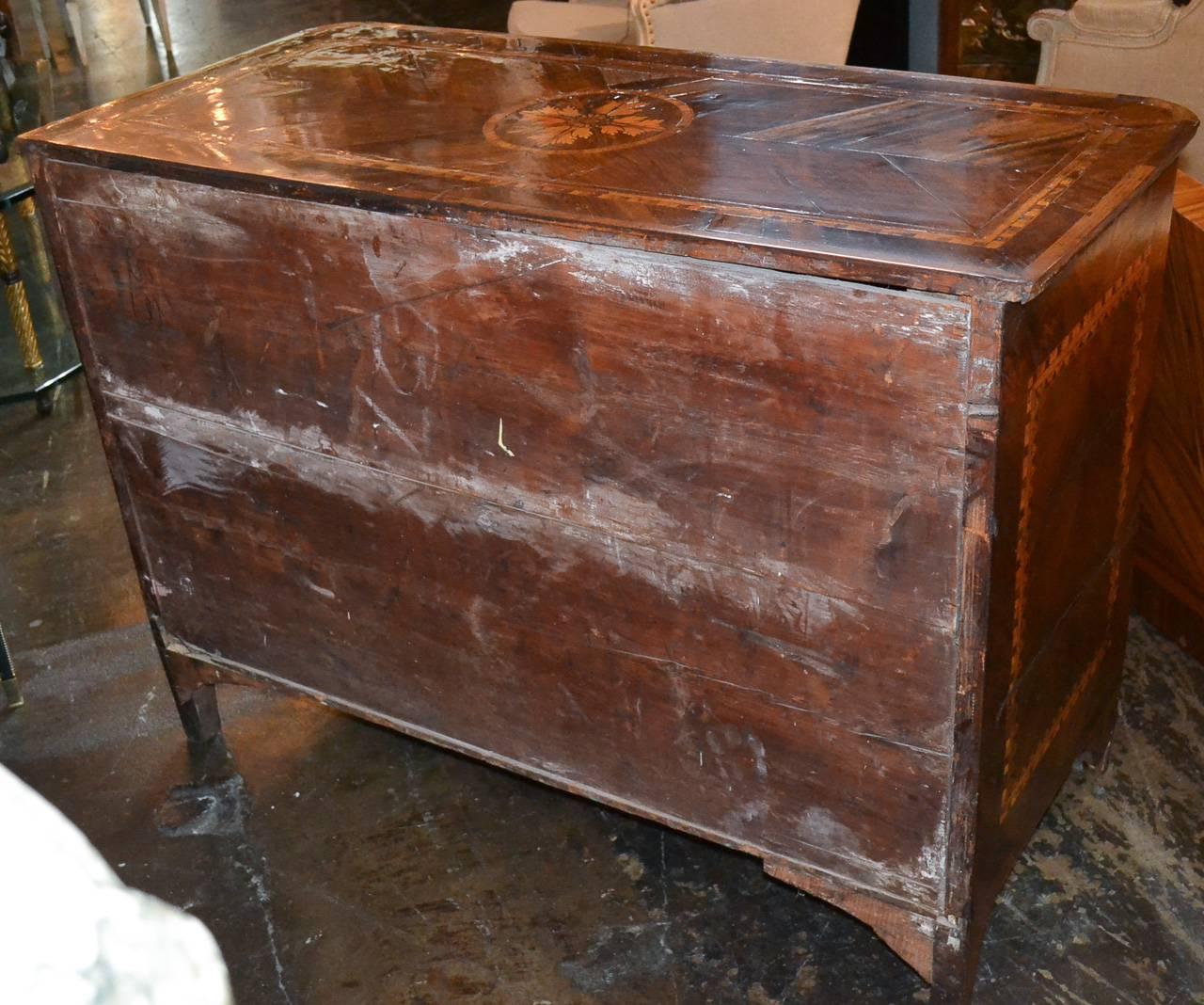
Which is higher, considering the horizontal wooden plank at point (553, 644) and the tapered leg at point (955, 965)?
the horizontal wooden plank at point (553, 644)

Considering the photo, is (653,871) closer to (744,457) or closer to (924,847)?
(924,847)

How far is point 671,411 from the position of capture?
146cm

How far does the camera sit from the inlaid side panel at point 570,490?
138cm

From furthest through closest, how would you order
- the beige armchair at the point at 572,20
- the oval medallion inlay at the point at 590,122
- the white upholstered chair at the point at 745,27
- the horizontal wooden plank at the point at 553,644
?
the beige armchair at the point at 572,20, the white upholstered chair at the point at 745,27, the oval medallion inlay at the point at 590,122, the horizontal wooden plank at the point at 553,644

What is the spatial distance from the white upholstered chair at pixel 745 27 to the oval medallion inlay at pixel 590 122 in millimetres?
1419

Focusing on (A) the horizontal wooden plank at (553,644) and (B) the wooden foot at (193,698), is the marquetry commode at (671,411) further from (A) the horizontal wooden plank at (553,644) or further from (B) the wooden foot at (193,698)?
(B) the wooden foot at (193,698)

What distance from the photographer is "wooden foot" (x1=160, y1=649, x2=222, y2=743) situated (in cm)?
213

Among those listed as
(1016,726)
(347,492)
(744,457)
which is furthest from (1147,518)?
(347,492)

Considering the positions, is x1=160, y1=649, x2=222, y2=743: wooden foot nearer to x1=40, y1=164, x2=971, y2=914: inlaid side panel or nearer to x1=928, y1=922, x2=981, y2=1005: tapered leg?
x1=40, y1=164, x2=971, y2=914: inlaid side panel

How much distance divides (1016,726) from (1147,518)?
0.86 m

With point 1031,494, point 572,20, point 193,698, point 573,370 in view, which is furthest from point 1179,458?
point 572,20

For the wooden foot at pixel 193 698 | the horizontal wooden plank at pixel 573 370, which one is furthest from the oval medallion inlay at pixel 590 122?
the wooden foot at pixel 193 698

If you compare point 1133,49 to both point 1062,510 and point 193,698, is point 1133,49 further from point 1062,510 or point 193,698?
point 193,698

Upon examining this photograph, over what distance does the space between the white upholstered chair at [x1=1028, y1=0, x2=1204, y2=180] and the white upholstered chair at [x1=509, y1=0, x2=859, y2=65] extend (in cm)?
47
